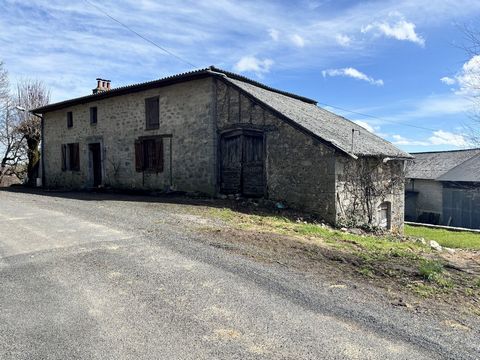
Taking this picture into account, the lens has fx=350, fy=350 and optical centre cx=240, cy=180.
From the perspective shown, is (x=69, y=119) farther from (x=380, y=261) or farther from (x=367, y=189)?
(x=380, y=261)

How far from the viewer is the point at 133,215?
349 inches

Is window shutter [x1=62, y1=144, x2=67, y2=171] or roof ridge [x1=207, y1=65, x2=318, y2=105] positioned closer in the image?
roof ridge [x1=207, y1=65, x2=318, y2=105]

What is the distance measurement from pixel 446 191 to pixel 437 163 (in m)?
4.09

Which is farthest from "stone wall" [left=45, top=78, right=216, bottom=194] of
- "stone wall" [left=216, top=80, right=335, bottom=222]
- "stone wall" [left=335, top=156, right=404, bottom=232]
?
"stone wall" [left=335, top=156, right=404, bottom=232]

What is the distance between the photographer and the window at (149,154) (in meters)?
15.4

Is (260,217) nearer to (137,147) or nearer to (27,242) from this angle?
(27,242)

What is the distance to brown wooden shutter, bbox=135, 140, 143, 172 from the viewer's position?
16.1 m

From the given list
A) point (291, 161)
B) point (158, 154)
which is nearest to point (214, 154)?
point (158, 154)

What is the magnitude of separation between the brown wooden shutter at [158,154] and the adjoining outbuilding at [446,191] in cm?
1769

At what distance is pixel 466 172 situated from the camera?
24641 millimetres

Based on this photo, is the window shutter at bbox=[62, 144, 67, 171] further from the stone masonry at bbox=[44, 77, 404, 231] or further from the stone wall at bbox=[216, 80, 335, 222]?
the stone wall at bbox=[216, 80, 335, 222]

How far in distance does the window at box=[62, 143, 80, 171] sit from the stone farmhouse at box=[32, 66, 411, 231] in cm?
42

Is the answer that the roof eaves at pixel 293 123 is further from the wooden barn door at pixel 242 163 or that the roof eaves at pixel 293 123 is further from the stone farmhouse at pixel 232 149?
the wooden barn door at pixel 242 163

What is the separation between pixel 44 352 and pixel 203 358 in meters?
1.35
